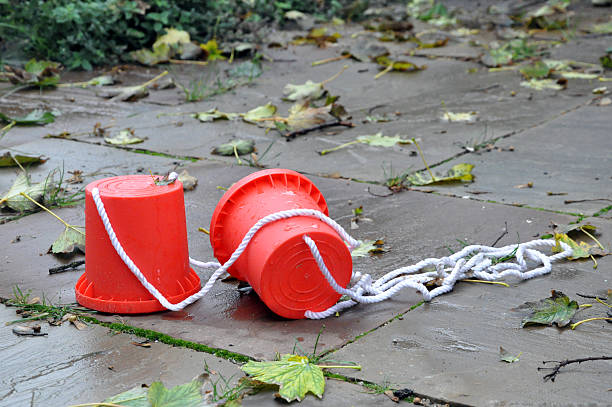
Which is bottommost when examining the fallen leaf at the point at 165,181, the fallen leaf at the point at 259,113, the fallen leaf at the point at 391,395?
the fallen leaf at the point at 259,113

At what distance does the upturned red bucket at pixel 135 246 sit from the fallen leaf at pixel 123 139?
192 cm

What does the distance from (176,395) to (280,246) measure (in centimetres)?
55

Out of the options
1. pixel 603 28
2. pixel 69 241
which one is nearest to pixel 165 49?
pixel 69 241

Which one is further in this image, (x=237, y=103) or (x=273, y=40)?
(x=273, y=40)

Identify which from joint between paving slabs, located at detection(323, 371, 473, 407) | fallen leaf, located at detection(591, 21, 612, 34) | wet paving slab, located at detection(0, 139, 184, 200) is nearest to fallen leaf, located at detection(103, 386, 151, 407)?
joint between paving slabs, located at detection(323, 371, 473, 407)

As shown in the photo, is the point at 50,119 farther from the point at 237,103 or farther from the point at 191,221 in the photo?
the point at 191,221

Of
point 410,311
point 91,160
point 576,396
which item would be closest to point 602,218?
point 410,311

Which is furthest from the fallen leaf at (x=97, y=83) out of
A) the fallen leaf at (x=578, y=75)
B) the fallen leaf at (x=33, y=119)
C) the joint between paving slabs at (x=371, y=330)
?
the joint between paving slabs at (x=371, y=330)

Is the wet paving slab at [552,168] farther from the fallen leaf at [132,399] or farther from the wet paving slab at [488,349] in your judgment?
the fallen leaf at [132,399]

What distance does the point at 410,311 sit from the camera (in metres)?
2.13

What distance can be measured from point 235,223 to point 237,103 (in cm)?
288

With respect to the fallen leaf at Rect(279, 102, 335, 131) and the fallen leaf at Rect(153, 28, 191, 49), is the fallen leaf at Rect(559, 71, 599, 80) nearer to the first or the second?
the fallen leaf at Rect(279, 102, 335, 131)

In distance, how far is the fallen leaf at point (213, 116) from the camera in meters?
4.56

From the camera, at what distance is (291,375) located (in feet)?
5.53
